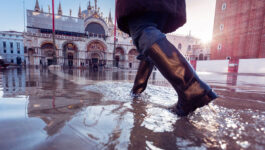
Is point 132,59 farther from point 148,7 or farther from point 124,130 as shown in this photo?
point 124,130

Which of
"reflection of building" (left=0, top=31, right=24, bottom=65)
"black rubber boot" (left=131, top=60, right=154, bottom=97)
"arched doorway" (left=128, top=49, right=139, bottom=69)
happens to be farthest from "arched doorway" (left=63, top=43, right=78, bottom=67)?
"reflection of building" (left=0, top=31, right=24, bottom=65)

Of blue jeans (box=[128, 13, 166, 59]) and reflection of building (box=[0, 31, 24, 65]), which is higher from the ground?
reflection of building (box=[0, 31, 24, 65])

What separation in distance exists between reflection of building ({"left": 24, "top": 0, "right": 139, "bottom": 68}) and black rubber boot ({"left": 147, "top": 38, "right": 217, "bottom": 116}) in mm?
19656

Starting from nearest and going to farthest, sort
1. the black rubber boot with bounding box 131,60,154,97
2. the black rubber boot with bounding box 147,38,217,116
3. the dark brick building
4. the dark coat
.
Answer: the black rubber boot with bounding box 147,38,217,116 < the dark coat < the black rubber boot with bounding box 131,60,154,97 < the dark brick building

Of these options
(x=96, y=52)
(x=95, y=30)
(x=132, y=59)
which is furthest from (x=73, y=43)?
(x=132, y=59)

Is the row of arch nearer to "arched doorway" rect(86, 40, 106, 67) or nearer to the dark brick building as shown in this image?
"arched doorway" rect(86, 40, 106, 67)

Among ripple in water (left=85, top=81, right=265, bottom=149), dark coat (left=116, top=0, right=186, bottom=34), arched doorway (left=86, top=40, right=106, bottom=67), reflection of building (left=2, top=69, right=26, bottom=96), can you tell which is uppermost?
arched doorway (left=86, top=40, right=106, bottom=67)

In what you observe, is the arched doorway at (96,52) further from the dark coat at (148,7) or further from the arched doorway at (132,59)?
the dark coat at (148,7)

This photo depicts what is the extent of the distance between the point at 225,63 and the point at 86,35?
22.1 meters

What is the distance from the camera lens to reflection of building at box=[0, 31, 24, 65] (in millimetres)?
33500

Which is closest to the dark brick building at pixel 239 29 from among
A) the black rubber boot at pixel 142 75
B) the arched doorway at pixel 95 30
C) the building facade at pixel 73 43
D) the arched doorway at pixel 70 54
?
the building facade at pixel 73 43

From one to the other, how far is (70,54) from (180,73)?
23.9m

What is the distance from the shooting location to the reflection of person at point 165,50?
68 centimetres

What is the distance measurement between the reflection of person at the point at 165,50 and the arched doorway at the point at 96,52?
21.9m
